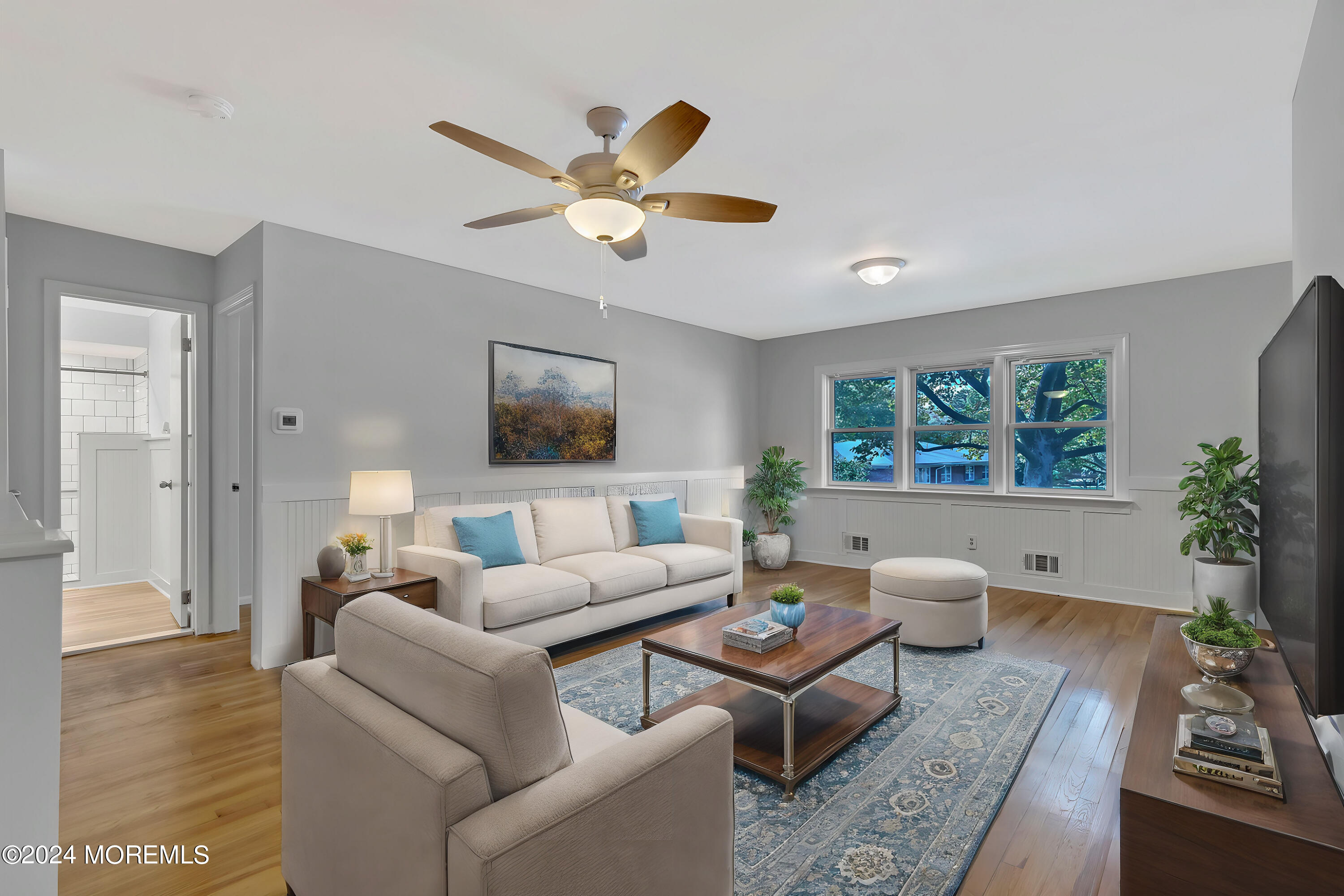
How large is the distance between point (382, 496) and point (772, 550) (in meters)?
3.79

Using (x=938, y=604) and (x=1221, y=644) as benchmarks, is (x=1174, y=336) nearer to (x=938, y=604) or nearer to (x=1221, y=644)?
(x=938, y=604)

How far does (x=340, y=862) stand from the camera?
1.36m

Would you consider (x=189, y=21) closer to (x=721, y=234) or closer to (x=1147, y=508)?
(x=721, y=234)

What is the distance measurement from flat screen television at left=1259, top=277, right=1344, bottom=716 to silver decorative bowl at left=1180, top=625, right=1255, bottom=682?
0.37m

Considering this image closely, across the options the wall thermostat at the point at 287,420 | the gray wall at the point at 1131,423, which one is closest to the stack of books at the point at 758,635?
the wall thermostat at the point at 287,420

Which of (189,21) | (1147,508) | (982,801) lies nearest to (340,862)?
(982,801)

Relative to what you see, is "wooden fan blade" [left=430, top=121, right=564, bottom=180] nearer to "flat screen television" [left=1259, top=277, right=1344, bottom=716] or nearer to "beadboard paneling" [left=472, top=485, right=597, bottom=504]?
"flat screen television" [left=1259, top=277, right=1344, bottom=716]

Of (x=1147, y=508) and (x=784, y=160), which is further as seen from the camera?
(x=1147, y=508)

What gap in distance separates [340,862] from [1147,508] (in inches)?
212

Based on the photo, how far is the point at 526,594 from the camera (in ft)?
11.0

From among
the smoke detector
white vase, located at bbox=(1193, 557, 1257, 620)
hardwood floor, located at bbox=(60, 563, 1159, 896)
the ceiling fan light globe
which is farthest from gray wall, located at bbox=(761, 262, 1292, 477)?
the smoke detector

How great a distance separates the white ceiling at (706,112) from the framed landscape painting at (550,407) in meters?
0.98

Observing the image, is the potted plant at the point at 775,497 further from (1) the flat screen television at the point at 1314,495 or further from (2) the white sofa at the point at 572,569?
(1) the flat screen television at the point at 1314,495

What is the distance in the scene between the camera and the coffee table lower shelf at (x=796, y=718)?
2283 millimetres
